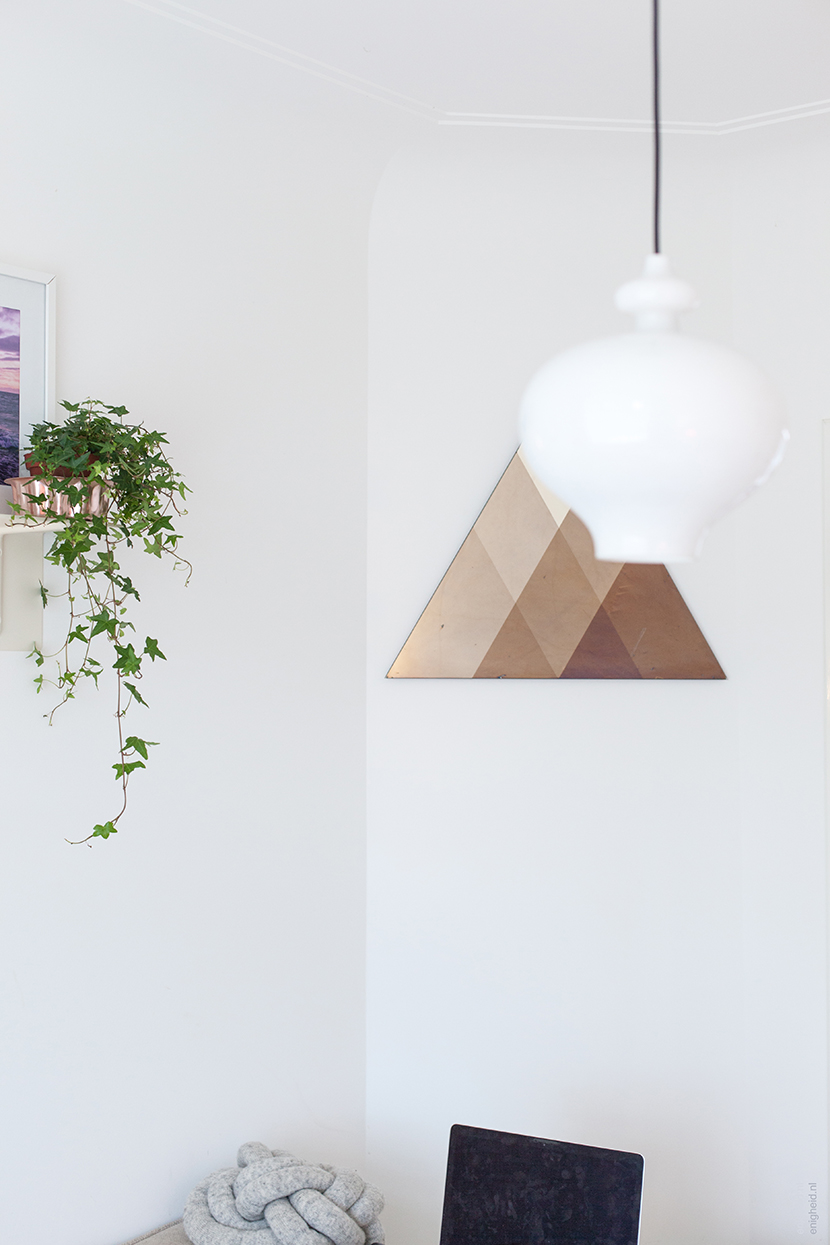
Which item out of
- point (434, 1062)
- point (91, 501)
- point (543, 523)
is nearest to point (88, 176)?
point (91, 501)

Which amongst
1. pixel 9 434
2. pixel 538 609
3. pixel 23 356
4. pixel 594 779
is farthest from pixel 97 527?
pixel 594 779

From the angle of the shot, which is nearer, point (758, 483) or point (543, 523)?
point (758, 483)

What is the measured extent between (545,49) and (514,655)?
1204 mm

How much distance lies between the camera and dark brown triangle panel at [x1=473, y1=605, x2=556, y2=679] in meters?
2.29

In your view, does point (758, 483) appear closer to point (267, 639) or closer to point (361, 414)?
point (267, 639)

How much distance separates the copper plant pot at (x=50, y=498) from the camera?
161cm

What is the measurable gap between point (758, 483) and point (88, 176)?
1.57 m

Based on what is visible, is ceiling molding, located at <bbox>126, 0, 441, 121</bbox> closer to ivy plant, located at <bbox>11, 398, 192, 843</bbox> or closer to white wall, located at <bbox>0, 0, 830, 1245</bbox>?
white wall, located at <bbox>0, 0, 830, 1245</bbox>

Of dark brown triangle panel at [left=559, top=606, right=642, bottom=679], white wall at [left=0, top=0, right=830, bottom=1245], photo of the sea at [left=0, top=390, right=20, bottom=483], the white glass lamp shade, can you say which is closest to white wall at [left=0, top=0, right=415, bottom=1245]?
white wall at [left=0, top=0, right=830, bottom=1245]

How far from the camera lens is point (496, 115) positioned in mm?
2113

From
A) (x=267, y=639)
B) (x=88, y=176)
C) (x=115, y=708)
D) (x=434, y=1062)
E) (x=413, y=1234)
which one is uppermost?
(x=88, y=176)

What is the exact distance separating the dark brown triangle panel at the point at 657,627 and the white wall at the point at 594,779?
5 centimetres

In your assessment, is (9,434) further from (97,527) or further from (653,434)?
(653,434)

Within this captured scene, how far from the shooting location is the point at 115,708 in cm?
188
